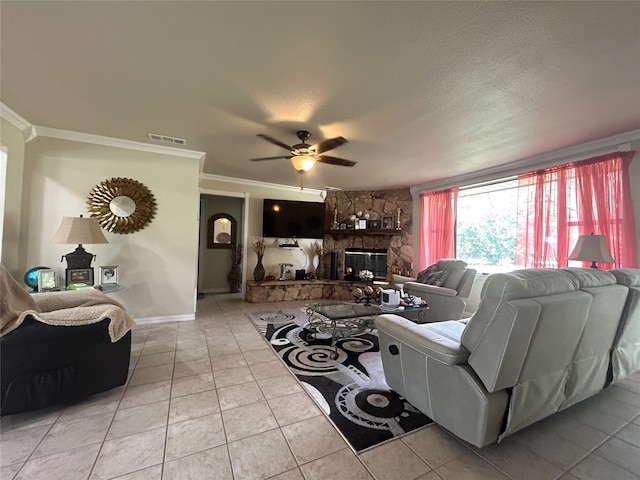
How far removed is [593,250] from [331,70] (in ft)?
10.6

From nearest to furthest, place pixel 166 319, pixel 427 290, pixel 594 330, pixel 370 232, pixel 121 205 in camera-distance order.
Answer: pixel 594 330 → pixel 121 205 → pixel 166 319 → pixel 427 290 → pixel 370 232

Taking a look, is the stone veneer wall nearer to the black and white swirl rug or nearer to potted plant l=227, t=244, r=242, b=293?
potted plant l=227, t=244, r=242, b=293

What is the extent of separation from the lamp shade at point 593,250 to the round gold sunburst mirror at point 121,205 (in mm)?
5206

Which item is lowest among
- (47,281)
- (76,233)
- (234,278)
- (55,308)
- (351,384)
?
(351,384)

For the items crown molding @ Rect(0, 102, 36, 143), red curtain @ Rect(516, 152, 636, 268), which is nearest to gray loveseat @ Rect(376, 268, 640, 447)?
red curtain @ Rect(516, 152, 636, 268)

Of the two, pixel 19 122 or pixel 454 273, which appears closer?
pixel 19 122

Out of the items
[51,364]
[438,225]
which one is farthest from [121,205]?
[438,225]

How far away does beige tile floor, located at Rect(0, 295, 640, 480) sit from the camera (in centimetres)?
130

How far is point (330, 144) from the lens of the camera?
8.58 feet

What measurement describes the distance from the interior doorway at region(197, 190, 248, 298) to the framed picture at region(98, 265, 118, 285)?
2.74m

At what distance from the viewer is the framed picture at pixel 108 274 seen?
10.0 ft

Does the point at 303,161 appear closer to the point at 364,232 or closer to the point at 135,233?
the point at 135,233

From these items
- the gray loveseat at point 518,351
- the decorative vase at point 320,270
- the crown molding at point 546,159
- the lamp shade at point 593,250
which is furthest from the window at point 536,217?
the decorative vase at point 320,270

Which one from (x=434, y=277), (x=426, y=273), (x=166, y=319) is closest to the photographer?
(x=166, y=319)
